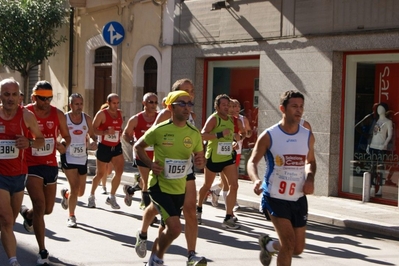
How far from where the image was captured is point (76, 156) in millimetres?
11273

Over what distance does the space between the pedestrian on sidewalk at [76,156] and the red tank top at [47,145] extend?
6.59 ft

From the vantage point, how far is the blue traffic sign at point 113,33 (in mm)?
21203

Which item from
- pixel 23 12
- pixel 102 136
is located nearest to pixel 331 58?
pixel 102 136

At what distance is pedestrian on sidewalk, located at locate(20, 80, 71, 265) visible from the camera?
8273 millimetres

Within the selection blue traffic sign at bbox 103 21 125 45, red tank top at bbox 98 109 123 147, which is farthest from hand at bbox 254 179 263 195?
blue traffic sign at bbox 103 21 125 45

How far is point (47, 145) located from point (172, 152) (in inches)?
66.7

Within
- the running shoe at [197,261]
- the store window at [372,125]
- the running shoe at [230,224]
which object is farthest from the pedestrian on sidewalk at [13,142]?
the store window at [372,125]

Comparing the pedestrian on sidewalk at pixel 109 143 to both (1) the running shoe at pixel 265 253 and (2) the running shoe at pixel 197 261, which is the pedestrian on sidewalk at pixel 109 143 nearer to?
(2) the running shoe at pixel 197 261

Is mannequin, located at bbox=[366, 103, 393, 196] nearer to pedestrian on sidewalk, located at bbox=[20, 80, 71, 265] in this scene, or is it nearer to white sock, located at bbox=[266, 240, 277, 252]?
white sock, located at bbox=[266, 240, 277, 252]

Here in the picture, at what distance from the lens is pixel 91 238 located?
10.1 metres

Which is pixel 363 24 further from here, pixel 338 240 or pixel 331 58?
pixel 338 240

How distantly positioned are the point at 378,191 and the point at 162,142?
773cm

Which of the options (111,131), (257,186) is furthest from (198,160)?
(111,131)

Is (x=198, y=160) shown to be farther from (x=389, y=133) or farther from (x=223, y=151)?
(x=389, y=133)
